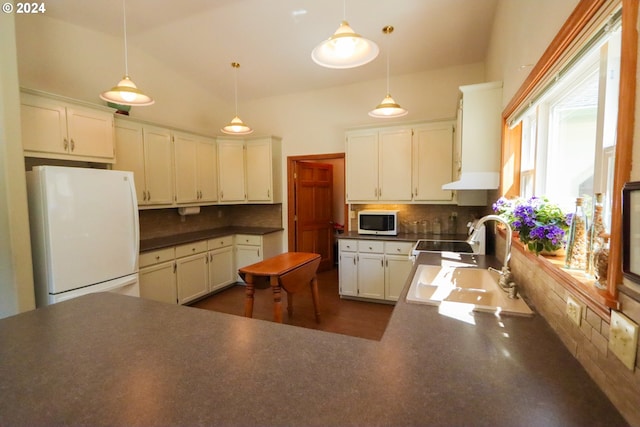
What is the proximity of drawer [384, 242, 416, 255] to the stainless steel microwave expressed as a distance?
213mm

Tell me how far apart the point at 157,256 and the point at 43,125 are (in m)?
1.63

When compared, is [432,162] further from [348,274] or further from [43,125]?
[43,125]

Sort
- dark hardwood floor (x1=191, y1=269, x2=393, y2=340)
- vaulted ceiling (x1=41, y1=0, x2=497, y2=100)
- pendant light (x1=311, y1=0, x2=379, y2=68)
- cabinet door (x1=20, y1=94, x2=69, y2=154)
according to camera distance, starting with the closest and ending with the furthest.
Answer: pendant light (x1=311, y1=0, x2=379, y2=68)
cabinet door (x1=20, y1=94, x2=69, y2=154)
vaulted ceiling (x1=41, y1=0, x2=497, y2=100)
dark hardwood floor (x1=191, y1=269, x2=393, y2=340)

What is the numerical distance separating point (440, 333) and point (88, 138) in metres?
3.49

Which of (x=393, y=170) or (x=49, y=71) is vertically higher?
(x=49, y=71)

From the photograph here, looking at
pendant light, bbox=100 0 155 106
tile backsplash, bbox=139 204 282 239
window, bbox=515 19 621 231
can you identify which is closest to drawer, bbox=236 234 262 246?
tile backsplash, bbox=139 204 282 239

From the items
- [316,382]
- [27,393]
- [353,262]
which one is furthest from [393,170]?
[27,393]

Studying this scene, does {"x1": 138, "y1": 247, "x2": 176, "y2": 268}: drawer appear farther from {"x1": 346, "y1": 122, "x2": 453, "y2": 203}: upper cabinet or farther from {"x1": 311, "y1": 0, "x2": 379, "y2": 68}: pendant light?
{"x1": 311, "y1": 0, "x2": 379, "y2": 68}: pendant light

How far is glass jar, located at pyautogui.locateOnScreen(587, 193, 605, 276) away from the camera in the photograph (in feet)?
3.16

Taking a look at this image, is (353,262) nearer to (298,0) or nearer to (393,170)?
(393,170)

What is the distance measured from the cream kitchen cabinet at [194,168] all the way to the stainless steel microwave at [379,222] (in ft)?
7.73

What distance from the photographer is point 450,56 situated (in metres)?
3.62

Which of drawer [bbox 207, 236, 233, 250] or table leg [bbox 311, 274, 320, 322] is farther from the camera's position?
drawer [bbox 207, 236, 233, 250]

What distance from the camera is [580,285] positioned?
94 centimetres
